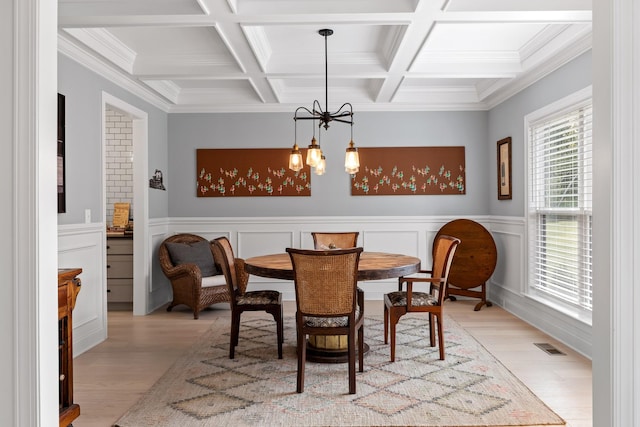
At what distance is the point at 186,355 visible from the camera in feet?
12.7

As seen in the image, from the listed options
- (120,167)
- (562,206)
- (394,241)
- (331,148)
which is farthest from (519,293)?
(120,167)

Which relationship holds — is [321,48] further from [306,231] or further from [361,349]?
[361,349]

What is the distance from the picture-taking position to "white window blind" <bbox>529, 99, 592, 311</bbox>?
3.89m

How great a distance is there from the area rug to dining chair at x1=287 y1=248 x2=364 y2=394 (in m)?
0.22

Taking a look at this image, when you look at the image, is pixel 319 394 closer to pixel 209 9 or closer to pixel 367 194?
pixel 209 9

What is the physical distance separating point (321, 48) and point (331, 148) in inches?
70.9

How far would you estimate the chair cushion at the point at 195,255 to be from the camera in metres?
5.43

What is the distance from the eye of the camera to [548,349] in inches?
156

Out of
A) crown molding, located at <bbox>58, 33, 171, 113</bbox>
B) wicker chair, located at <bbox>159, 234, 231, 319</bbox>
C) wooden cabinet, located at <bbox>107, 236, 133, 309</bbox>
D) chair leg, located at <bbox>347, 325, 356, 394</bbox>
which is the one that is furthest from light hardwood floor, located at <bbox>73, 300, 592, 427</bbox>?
crown molding, located at <bbox>58, 33, 171, 113</bbox>

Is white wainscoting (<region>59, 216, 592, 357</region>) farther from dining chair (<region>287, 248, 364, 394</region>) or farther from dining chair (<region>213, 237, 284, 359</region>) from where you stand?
dining chair (<region>287, 248, 364, 394</region>)

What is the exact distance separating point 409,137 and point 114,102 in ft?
11.2
